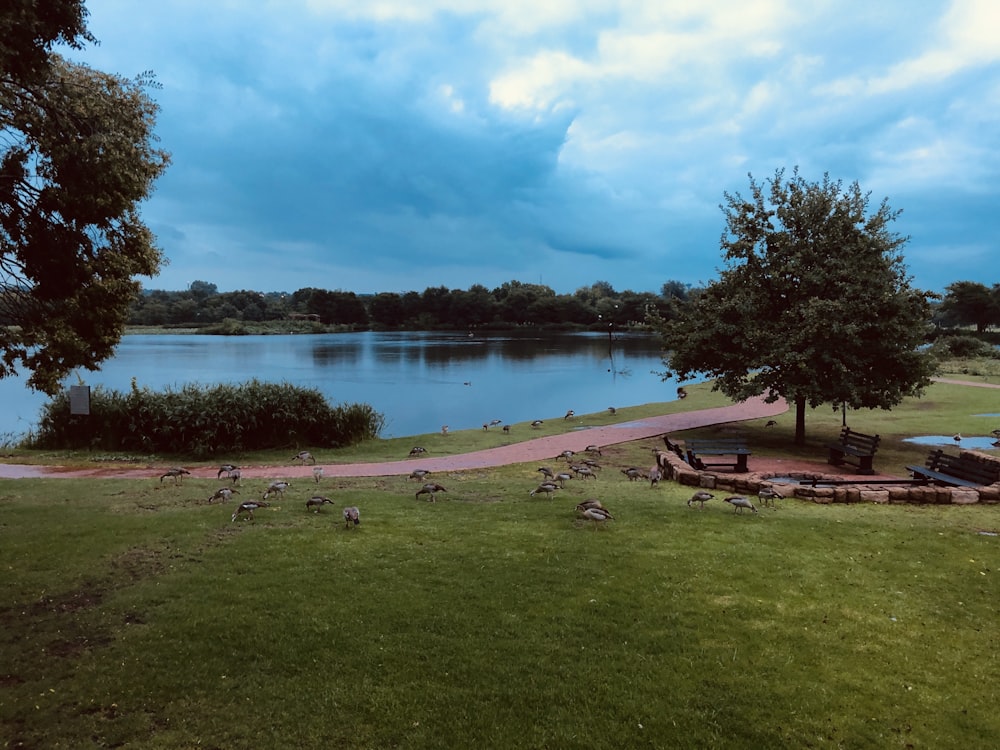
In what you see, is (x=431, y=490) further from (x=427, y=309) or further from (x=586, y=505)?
(x=427, y=309)

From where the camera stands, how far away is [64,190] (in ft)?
22.1

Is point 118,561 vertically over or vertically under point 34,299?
under

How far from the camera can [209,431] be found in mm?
18203

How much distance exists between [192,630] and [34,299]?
5.15 meters

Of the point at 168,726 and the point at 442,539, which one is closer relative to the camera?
the point at 168,726

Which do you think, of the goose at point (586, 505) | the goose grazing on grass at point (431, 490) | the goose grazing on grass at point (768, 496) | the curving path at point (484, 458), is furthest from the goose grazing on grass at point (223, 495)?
the goose grazing on grass at point (768, 496)

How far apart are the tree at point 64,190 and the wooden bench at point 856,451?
15221 mm

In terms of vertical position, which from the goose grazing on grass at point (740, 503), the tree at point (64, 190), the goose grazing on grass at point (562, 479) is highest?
the tree at point (64, 190)

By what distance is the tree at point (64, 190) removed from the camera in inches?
244

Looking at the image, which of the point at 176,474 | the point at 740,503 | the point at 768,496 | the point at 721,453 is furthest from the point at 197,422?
the point at 768,496

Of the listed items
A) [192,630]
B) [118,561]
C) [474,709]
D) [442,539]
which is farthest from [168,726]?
[442,539]

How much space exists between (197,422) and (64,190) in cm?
1259

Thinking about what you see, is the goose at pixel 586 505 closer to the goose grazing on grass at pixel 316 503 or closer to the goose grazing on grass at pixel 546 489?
the goose grazing on grass at pixel 546 489

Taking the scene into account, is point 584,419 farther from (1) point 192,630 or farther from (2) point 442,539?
(1) point 192,630
